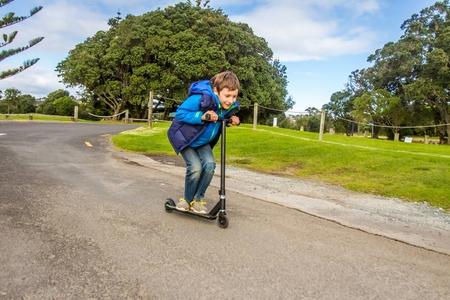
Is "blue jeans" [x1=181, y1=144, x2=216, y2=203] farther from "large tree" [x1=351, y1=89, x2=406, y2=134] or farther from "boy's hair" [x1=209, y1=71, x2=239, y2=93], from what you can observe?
"large tree" [x1=351, y1=89, x2=406, y2=134]

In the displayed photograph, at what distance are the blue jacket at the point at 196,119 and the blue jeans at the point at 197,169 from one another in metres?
0.11

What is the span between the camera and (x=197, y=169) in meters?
3.63

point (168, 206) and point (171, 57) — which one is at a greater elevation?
→ point (171, 57)

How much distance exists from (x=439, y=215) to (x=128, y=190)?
459 cm

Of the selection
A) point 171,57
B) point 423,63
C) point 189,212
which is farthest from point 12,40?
point 423,63

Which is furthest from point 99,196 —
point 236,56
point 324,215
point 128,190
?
point 236,56

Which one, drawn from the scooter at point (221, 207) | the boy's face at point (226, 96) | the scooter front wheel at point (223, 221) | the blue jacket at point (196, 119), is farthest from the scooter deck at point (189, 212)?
the boy's face at point (226, 96)

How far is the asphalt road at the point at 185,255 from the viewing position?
2129 mm

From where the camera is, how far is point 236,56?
112ft

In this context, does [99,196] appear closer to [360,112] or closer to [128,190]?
[128,190]

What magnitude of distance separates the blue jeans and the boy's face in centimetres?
59

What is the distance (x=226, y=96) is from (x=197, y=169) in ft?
2.95

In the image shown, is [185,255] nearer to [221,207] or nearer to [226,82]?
[221,207]

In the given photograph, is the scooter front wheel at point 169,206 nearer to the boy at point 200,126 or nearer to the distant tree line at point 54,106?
the boy at point 200,126
